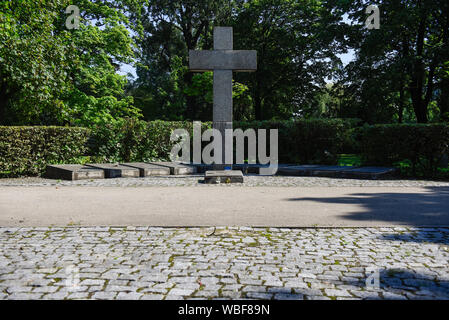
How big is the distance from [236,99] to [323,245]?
27426 millimetres

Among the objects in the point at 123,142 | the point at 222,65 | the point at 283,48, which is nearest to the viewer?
the point at 222,65

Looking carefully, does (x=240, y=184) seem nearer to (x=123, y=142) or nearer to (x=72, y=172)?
(x=72, y=172)

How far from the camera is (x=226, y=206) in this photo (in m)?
7.21

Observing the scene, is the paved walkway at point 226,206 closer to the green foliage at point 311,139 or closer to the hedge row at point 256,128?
the hedge row at point 256,128

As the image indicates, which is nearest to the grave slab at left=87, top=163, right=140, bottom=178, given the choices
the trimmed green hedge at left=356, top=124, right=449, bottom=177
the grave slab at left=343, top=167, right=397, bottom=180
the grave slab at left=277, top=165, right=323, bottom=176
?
the grave slab at left=277, top=165, right=323, bottom=176

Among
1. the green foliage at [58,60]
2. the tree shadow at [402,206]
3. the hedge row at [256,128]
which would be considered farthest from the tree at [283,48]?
the tree shadow at [402,206]

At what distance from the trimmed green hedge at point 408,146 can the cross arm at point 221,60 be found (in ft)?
18.8

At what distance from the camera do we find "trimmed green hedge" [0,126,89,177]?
39.6 feet

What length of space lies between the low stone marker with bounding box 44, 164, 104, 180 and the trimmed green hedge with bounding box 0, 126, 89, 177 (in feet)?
2.02

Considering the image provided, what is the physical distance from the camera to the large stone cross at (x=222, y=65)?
1167 cm

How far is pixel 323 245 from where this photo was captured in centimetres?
466

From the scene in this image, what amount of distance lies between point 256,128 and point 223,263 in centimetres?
1366

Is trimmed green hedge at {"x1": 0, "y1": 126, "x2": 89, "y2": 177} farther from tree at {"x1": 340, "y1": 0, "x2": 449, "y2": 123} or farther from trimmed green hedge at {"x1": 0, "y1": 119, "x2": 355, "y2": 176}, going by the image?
tree at {"x1": 340, "y1": 0, "x2": 449, "y2": 123}

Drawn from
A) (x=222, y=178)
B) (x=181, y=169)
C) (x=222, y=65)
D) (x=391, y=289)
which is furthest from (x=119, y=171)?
(x=391, y=289)
